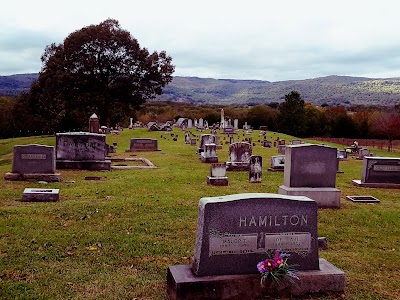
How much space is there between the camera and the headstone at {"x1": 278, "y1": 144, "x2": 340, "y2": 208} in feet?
38.8

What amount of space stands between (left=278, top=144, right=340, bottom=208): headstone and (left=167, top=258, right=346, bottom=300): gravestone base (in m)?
5.79

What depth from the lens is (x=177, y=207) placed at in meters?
11.1

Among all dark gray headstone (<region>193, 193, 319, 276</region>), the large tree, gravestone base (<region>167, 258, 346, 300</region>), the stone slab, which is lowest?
the stone slab

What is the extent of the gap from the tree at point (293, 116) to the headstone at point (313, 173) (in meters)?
47.2

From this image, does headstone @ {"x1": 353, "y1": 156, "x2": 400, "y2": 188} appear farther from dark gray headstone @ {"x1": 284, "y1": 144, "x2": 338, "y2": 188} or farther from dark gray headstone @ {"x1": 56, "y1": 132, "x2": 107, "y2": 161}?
dark gray headstone @ {"x1": 56, "y1": 132, "x2": 107, "y2": 161}

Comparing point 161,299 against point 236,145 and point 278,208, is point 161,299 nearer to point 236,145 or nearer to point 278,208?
point 278,208

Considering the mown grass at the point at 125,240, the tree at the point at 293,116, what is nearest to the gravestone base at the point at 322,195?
the mown grass at the point at 125,240

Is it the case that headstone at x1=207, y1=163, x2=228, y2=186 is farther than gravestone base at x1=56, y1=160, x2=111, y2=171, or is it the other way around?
gravestone base at x1=56, y1=160, x2=111, y2=171

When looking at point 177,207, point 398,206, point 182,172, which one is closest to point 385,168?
point 398,206

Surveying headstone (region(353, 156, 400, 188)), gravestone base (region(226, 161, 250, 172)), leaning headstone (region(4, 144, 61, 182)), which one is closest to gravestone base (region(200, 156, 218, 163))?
gravestone base (region(226, 161, 250, 172))

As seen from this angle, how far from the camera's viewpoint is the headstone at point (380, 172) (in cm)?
1652

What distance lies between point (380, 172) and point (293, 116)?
4234 centimetres

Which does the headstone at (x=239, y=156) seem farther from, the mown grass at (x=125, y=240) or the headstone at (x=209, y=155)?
the mown grass at (x=125, y=240)

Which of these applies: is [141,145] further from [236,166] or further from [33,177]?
[33,177]
